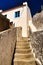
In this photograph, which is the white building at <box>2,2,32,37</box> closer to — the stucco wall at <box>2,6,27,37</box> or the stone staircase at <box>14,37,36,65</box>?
the stucco wall at <box>2,6,27,37</box>

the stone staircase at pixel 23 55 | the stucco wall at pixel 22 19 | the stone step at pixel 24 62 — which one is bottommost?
the stone step at pixel 24 62

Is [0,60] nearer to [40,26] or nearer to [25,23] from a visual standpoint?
[40,26]

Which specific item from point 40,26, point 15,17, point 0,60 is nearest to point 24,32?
point 15,17

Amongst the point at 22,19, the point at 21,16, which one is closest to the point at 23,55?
the point at 22,19

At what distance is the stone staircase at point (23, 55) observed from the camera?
4.82m

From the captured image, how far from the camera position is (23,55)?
5.33 metres

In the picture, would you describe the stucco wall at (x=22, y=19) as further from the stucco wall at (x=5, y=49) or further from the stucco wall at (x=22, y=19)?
the stucco wall at (x=5, y=49)

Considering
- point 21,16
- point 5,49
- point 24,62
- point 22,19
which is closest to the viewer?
point 5,49

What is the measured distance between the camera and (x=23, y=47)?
611 centimetres

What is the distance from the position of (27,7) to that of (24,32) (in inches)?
120

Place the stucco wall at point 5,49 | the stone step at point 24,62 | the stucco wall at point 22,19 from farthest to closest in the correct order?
the stucco wall at point 22,19
the stone step at point 24,62
the stucco wall at point 5,49

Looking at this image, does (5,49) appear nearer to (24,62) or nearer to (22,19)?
(24,62)

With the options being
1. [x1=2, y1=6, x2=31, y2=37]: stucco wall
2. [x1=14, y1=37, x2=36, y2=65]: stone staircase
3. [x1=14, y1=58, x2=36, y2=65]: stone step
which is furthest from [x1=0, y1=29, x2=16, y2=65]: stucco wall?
[x1=2, y1=6, x2=31, y2=37]: stucco wall

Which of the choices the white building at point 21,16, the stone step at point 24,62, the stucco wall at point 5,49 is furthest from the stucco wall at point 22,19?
the stucco wall at point 5,49
